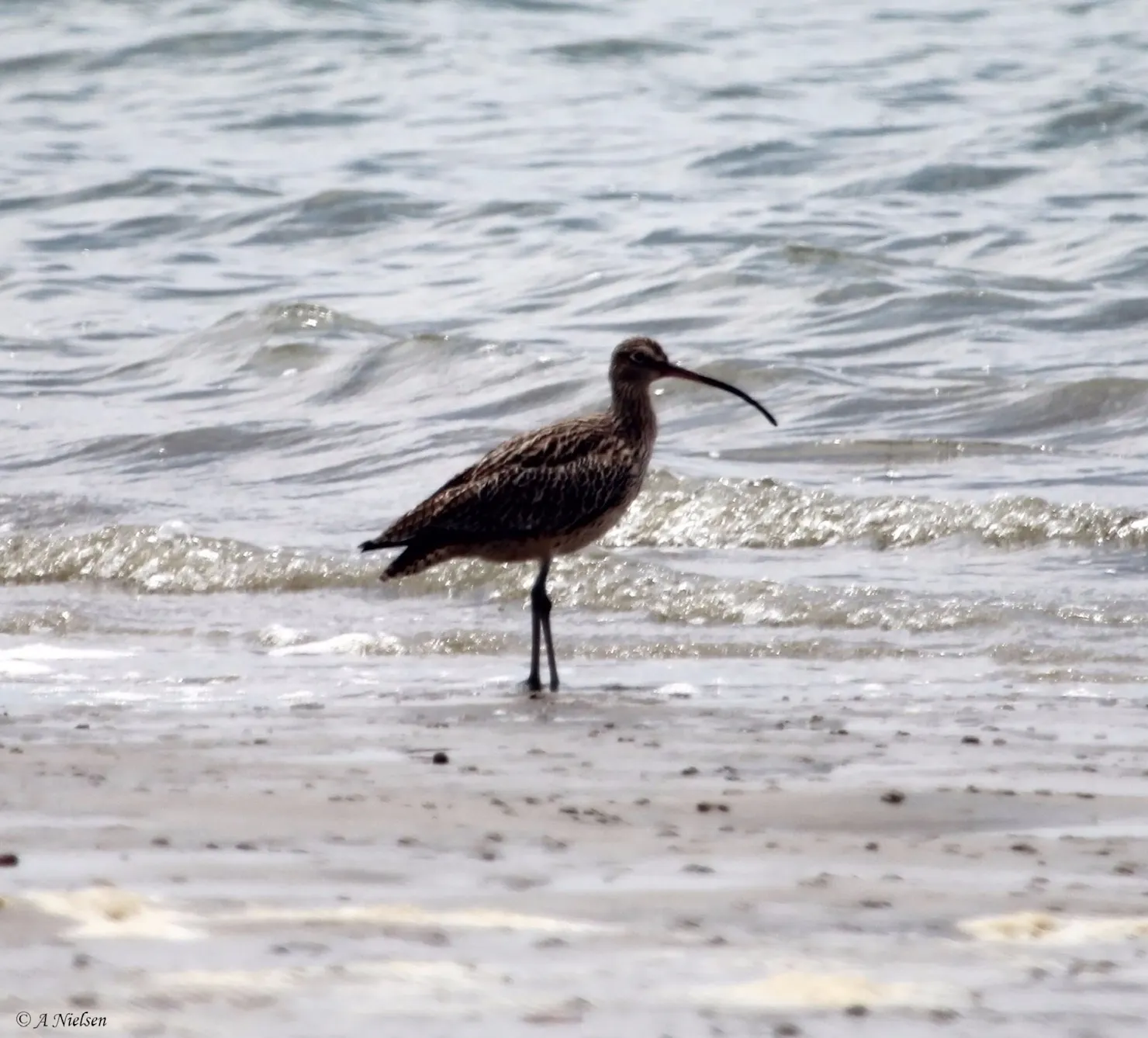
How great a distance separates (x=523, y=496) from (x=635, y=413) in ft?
2.61

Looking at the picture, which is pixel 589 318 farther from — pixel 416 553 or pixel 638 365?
pixel 416 553

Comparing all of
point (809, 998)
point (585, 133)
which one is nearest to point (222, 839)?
point (809, 998)

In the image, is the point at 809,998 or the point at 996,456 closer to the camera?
the point at 809,998

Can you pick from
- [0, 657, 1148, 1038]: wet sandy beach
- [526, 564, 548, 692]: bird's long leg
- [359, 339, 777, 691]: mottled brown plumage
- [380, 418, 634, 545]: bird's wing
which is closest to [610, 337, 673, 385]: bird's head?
[359, 339, 777, 691]: mottled brown plumage

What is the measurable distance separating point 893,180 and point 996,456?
327 inches

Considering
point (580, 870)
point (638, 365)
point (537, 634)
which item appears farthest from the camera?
point (638, 365)

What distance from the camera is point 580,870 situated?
445 centimetres

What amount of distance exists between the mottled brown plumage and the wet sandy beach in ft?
4.07

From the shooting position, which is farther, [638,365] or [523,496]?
[638,365]

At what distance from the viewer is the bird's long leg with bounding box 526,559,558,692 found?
7312 millimetres

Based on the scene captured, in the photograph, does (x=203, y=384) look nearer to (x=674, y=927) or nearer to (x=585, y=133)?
(x=585, y=133)

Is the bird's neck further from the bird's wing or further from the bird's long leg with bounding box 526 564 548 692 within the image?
the bird's long leg with bounding box 526 564 548 692

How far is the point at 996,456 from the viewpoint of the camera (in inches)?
465

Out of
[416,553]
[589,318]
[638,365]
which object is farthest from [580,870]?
[589,318]
